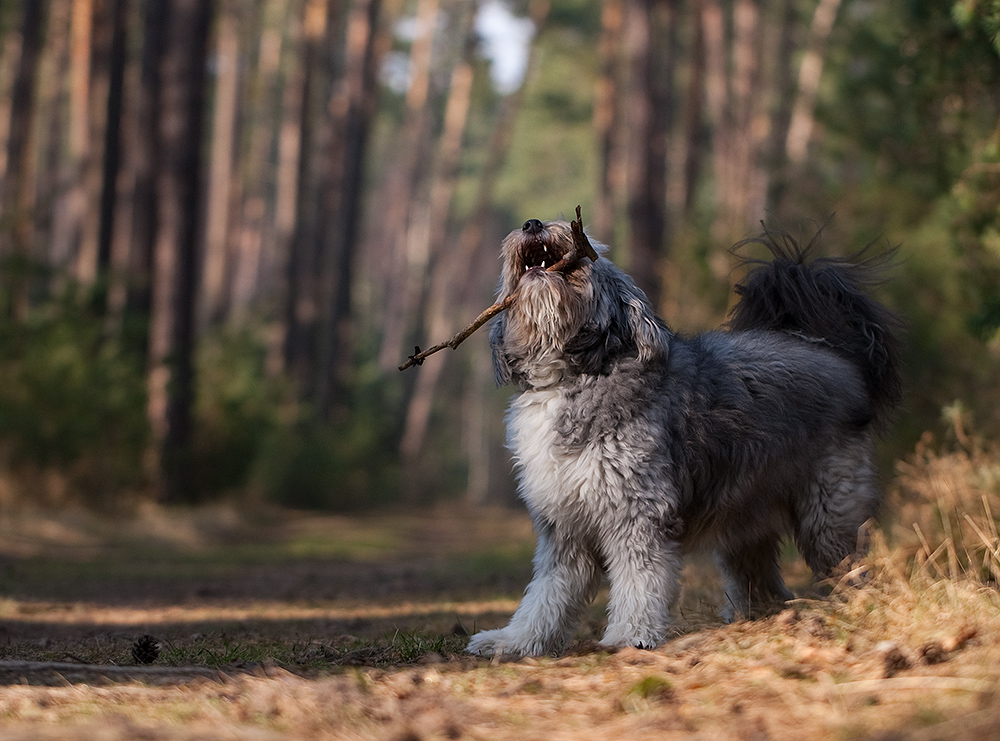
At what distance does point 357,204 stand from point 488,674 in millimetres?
24029

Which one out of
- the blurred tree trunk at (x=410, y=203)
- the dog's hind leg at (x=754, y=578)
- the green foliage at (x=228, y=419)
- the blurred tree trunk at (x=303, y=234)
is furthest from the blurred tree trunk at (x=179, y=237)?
the blurred tree trunk at (x=410, y=203)

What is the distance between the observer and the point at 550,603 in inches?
231

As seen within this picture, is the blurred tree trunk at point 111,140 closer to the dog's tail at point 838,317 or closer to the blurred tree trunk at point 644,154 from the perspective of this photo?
the blurred tree trunk at point 644,154

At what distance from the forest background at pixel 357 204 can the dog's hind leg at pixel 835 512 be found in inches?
70.9

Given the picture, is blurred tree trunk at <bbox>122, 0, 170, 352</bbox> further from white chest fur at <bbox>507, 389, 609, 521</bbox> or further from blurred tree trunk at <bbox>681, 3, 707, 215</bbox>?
white chest fur at <bbox>507, 389, 609, 521</bbox>

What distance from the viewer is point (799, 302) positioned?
688 cm

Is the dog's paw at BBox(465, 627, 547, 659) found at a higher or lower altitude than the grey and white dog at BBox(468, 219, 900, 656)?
lower

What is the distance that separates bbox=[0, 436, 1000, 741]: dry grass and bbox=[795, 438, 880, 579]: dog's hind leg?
0.21 metres

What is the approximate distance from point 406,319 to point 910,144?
37.2 meters

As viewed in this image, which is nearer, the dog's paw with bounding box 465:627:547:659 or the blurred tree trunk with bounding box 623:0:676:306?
the dog's paw with bounding box 465:627:547:659

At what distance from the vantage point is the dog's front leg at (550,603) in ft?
19.1

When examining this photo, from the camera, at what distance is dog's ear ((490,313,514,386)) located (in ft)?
19.8

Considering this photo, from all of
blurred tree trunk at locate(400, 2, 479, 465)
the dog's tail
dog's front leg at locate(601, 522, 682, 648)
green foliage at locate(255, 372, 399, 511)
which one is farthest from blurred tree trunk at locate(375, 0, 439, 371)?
dog's front leg at locate(601, 522, 682, 648)

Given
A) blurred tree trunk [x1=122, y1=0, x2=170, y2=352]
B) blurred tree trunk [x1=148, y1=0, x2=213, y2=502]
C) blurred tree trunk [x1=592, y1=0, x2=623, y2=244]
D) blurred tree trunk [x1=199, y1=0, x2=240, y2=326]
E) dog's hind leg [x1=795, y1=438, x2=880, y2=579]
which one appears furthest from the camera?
blurred tree trunk [x1=592, y1=0, x2=623, y2=244]
